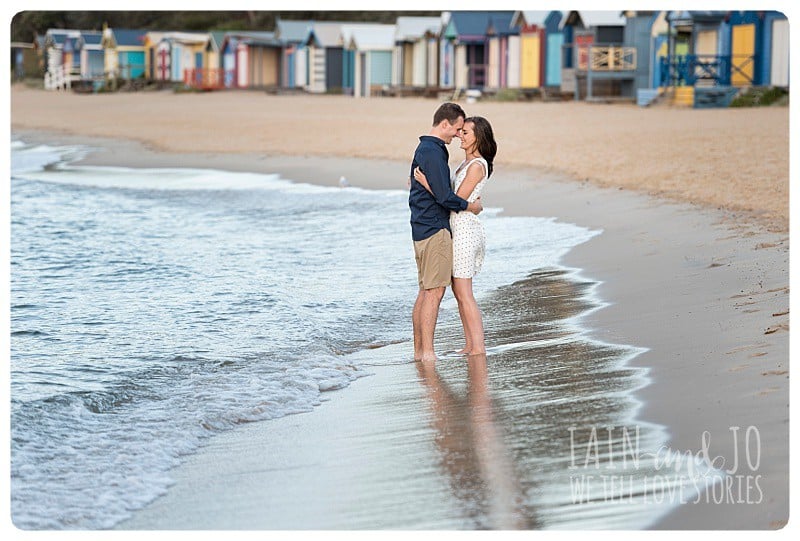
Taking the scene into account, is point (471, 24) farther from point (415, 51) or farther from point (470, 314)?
point (470, 314)

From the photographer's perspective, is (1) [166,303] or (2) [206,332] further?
(1) [166,303]

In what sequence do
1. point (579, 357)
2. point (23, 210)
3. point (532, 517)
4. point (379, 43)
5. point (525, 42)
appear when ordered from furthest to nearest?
point (379, 43), point (525, 42), point (23, 210), point (579, 357), point (532, 517)

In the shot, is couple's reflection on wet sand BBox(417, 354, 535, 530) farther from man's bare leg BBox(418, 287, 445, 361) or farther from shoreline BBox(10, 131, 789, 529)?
shoreline BBox(10, 131, 789, 529)

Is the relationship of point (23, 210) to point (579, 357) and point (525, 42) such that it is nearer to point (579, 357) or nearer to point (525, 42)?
point (579, 357)

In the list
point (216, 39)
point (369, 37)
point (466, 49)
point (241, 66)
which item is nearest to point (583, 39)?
point (466, 49)

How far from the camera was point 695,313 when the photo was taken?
7.26 m

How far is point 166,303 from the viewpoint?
31.4ft

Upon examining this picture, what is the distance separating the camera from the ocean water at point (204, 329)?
530 cm

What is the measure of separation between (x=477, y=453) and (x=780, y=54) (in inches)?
1014

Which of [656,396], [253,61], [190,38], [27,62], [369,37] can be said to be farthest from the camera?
[27,62]

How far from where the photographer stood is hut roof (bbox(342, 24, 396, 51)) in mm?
47219

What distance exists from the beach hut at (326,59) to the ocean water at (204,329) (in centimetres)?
3492

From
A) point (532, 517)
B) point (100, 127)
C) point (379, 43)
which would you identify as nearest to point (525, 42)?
point (379, 43)
